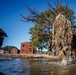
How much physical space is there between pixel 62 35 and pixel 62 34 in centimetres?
11

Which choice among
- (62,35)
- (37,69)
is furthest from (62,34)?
(37,69)

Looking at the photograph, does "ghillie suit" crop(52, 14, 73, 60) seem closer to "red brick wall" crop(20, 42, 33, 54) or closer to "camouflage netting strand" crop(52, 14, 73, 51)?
"camouflage netting strand" crop(52, 14, 73, 51)

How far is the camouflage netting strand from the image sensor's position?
19.3 meters

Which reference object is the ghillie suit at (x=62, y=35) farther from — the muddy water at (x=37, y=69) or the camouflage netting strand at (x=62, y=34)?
the muddy water at (x=37, y=69)

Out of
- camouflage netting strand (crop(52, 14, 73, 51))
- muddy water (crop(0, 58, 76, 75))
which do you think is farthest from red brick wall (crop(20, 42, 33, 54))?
muddy water (crop(0, 58, 76, 75))

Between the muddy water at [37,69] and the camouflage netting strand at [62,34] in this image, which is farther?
the camouflage netting strand at [62,34]

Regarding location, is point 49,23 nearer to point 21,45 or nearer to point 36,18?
point 36,18

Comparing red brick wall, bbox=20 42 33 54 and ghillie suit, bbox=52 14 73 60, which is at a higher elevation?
red brick wall, bbox=20 42 33 54

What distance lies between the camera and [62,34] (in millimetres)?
19297

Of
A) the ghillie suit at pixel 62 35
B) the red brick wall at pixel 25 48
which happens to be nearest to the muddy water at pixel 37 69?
the ghillie suit at pixel 62 35

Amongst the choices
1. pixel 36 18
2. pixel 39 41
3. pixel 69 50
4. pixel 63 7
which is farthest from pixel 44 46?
pixel 69 50

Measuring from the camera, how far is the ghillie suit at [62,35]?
63.2 feet

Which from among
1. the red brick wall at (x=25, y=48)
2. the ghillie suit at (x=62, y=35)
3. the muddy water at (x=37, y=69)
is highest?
the red brick wall at (x=25, y=48)

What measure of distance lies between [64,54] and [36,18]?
27.5 m
